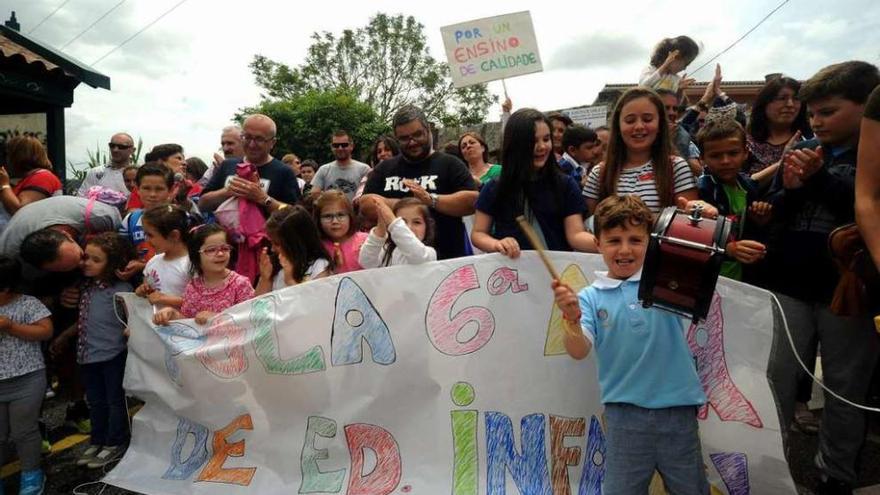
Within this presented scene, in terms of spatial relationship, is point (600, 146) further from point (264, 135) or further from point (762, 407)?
point (762, 407)

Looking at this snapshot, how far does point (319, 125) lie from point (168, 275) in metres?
22.1

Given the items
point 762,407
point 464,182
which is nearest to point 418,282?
point 464,182

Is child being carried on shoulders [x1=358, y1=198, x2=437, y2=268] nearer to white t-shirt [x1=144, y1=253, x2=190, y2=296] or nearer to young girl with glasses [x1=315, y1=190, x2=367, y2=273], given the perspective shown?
young girl with glasses [x1=315, y1=190, x2=367, y2=273]

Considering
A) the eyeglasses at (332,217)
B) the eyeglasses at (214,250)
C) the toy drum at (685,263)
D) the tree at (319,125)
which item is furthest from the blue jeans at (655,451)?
the tree at (319,125)

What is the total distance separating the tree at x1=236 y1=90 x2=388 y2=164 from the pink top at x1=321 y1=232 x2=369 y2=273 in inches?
834

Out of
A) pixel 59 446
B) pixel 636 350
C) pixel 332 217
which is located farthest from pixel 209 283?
pixel 636 350

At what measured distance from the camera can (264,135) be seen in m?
4.14

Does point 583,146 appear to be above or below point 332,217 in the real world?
above

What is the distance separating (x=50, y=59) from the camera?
24.4 ft

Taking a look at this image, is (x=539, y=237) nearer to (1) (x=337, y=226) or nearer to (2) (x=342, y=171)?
(1) (x=337, y=226)

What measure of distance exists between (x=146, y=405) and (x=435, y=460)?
185 centimetres

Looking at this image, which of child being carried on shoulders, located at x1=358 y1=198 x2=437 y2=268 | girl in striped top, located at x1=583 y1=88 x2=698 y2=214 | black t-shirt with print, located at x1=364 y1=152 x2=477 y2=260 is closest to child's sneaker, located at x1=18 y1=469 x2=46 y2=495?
child being carried on shoulders, located at x1=358 y1=198 x2=437 y2=268

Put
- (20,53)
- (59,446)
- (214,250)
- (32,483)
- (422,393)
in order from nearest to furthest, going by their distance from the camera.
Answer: (422,393), (32,483), (214,250), (59,446), (20,53)

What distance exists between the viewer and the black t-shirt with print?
12.1ft
